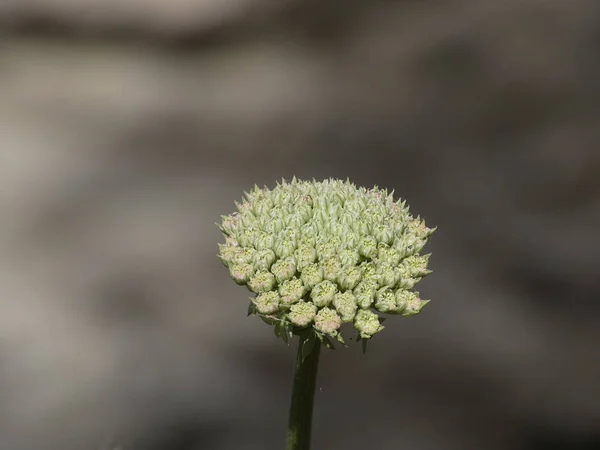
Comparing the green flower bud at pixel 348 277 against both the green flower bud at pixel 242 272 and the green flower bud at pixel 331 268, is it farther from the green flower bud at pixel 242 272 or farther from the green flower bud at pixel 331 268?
the green flower bud at pixel 242 272

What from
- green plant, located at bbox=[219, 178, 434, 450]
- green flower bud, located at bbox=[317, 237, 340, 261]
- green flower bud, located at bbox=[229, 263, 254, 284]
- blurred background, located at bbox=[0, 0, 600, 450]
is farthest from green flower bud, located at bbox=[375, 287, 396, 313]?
blurred background, located at bbox=[0, 0, 600, 450]

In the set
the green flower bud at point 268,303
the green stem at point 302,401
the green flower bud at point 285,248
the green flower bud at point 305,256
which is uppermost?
the green flower bud at point 285,248

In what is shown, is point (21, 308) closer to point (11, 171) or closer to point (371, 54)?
point (11, 171)

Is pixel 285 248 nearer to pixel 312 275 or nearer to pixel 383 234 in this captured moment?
pixel 312 275

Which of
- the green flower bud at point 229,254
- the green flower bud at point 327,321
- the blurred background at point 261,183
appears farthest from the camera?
the blurred background at point 261,183

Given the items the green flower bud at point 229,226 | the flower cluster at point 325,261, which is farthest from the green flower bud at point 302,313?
the green flower bud at point 229,226

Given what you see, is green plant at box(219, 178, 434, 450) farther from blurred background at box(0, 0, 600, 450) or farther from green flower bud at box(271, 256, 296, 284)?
blurred background at box(0, 0, 600, 450)

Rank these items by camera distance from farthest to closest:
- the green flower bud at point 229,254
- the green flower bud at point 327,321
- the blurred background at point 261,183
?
the blurred background at point 261,183 → the green flower bud at point 229,254 → the green flower bud at point 327,321

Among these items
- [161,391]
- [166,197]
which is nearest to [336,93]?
[166,197]

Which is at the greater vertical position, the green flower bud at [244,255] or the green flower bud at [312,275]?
the green flower bud at [244,255]
